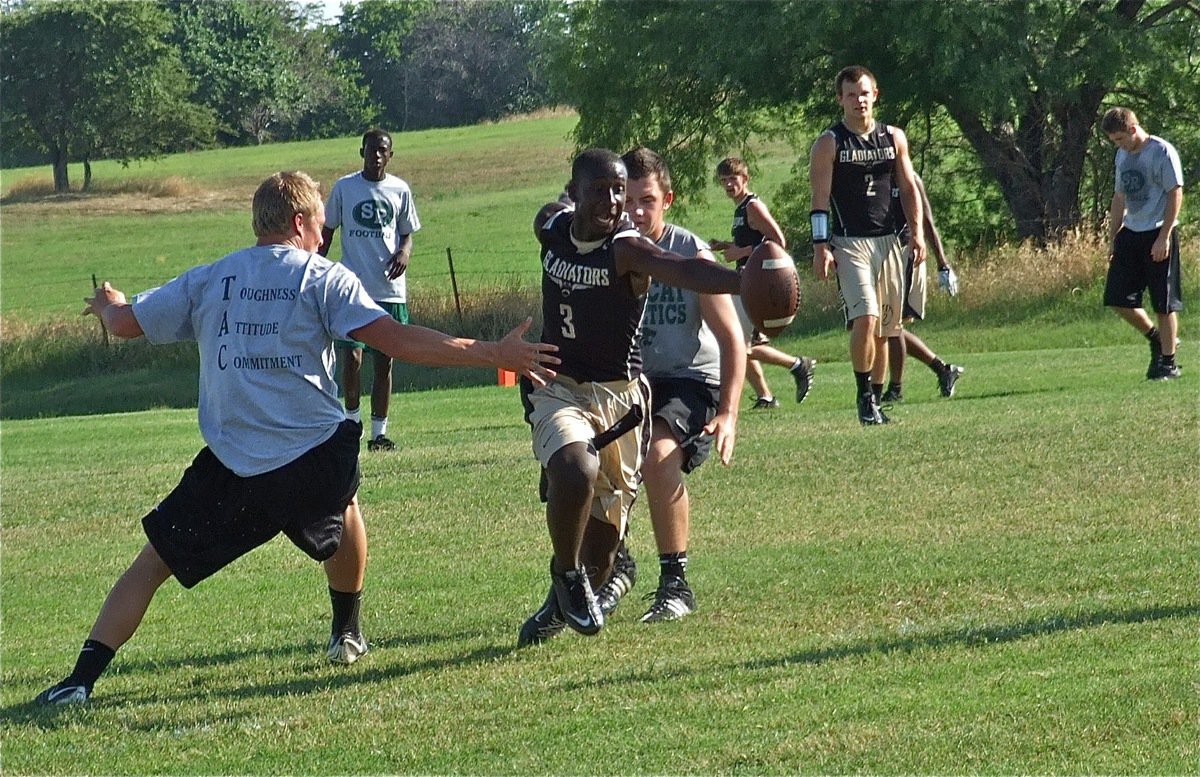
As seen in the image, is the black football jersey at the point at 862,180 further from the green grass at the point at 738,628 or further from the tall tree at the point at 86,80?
the tall tree at the point at 86,80

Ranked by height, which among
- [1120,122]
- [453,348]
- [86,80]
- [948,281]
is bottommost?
[948,281]

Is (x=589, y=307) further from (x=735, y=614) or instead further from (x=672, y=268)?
(x=735, y=614)

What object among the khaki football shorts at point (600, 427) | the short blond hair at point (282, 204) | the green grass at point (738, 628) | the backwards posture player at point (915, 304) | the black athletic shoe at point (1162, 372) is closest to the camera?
the green grass at point (738, 628)

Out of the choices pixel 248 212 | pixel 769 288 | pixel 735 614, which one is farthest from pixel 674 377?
pixel 248 212

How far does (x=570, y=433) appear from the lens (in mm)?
6344

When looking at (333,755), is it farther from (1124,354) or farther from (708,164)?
(708,164)

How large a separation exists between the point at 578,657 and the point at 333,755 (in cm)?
138

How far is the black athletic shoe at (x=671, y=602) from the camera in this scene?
22.9 ft

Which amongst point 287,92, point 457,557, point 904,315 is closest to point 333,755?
point 457,557

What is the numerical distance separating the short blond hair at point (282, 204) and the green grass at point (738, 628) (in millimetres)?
1686

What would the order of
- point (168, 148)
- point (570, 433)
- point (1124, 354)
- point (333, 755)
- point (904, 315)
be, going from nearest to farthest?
point (333, 755) → point (570, 433) → point (904, 315) → point (1124, 354) → point (168, 148)

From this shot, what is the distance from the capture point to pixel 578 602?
6.34 metres

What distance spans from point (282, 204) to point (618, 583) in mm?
2334

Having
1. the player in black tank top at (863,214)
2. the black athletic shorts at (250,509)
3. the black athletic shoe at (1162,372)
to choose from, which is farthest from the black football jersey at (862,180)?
the black athletic shorts at (250,509)
